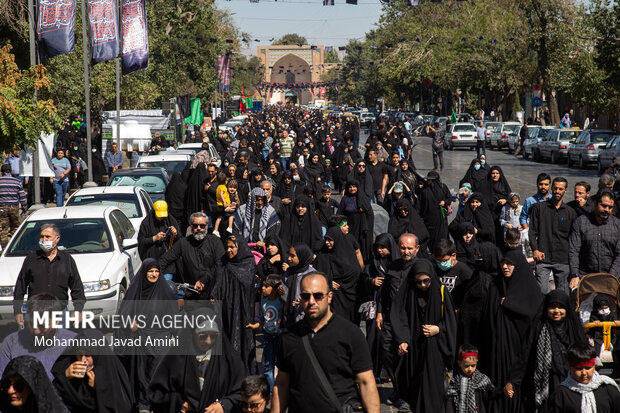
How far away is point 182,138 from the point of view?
42781 mm

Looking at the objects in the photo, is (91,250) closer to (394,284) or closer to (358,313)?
(358,313)

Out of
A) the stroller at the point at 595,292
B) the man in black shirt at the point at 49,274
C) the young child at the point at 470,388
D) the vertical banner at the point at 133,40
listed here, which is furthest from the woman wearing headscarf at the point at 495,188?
the vertical banner at the point at 133,40

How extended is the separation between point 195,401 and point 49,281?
3271 millimetres

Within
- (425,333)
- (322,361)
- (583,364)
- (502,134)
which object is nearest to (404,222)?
(425,333)

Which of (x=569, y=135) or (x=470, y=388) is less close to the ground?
(x=569, y=135)

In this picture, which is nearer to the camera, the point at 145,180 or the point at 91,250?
the point at 91,250

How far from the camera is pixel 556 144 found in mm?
36281

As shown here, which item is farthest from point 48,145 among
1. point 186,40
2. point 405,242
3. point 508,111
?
point 508,111

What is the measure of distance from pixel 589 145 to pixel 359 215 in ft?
72.3

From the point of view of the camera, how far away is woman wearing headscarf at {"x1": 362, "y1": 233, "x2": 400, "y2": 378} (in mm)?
8164

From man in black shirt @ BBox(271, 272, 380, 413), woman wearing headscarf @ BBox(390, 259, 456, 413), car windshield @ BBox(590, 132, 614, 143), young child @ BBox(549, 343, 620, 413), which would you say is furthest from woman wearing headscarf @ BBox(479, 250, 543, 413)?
car windshield @ BBox(590, 132, 614, 143)

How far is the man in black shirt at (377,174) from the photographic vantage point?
1643cm

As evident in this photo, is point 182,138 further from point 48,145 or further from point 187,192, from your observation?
point 187,192

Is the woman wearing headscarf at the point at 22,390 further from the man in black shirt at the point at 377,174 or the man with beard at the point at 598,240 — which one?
the man in black shirt at the point at 377,174
